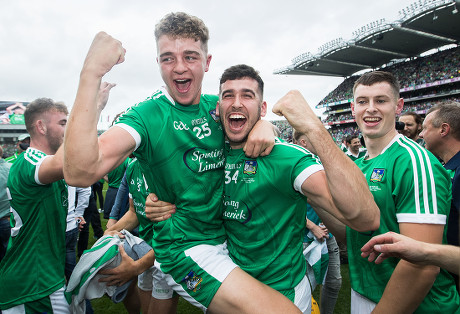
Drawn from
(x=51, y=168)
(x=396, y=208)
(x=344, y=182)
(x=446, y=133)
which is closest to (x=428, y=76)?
(x=446, y=133)

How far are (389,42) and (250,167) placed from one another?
33.5 m

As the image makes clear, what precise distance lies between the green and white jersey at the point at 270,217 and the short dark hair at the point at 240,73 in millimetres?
616

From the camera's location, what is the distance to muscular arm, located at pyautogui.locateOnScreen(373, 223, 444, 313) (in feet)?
5.76

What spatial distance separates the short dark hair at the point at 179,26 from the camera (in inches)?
77.7

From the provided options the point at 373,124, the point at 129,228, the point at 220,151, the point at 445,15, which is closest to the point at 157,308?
the point at 129,228

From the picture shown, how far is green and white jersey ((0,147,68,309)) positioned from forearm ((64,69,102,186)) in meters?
1.38

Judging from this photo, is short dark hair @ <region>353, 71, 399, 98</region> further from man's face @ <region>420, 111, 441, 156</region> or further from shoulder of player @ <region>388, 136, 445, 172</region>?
man's face @ <region>420, 111, 441, 156</region>

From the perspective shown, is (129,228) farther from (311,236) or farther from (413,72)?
(413,72)

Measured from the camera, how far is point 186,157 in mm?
1938

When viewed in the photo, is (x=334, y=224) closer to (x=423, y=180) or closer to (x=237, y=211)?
(x=423, y=180)

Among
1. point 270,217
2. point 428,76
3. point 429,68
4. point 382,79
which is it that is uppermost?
point 429,68

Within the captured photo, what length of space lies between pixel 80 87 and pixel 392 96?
2.30 meters

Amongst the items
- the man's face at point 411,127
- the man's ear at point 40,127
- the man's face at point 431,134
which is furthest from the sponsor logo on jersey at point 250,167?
the man's face at point 411,127

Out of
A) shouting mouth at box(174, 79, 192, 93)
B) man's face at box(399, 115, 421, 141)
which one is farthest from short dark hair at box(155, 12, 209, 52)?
man's face at box(399, 115, 421, 141)
